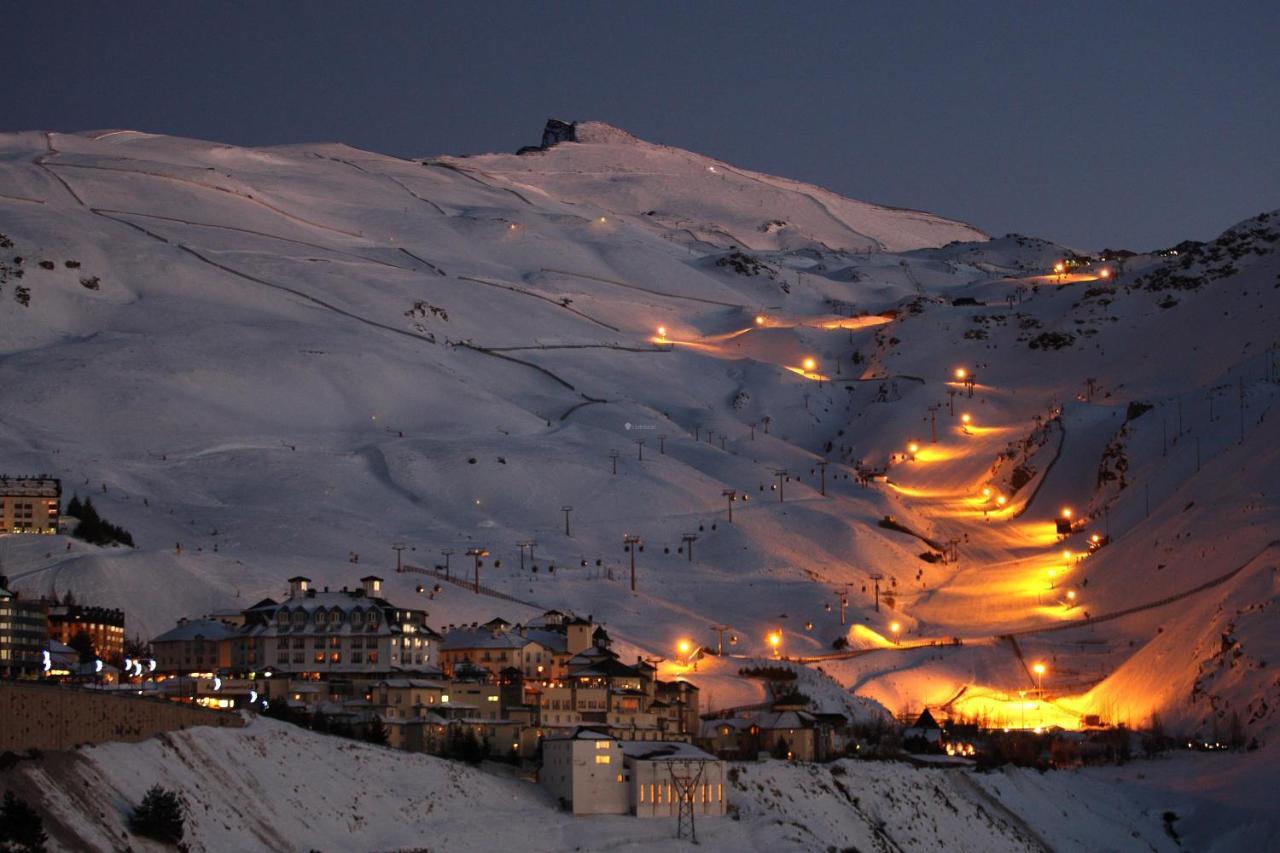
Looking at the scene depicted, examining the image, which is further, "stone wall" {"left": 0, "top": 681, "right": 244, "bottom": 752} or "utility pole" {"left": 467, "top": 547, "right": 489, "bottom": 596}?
"utility pole" {"left": 467, "top": 547, "right": 489, "bottom": 596}

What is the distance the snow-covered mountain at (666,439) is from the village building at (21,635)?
825 cm

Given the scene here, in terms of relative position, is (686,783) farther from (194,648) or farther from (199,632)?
(199,632)

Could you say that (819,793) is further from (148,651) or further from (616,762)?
(148,651)

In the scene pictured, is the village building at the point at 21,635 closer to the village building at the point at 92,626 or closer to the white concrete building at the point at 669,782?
the village building at the point at 92,626

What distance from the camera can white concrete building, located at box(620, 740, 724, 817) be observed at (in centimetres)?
5738

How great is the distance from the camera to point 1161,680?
81.9 meters

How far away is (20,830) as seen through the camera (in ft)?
127

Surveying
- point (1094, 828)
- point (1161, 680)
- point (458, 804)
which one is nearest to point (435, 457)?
point (1161, 680)

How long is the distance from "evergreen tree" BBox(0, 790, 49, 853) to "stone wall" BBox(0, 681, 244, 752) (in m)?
2.60

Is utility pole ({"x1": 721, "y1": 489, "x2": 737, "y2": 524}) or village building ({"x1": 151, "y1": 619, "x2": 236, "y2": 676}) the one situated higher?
utility pole ({"x1": 721, "y1": 489, "x2": 737, "y2": 524})

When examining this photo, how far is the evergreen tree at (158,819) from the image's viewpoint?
139 feet

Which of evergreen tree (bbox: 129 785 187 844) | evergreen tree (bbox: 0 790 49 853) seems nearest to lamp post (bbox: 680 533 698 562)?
evergreen tree (bbox: 129 785 187 844)

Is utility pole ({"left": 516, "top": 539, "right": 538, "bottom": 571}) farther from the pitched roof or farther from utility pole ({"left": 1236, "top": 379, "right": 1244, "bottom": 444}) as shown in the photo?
utility pole ({"left": 1236, "top": 379, "right": 1244, "bottom": 444})

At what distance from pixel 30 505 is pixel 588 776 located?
43516 mm
